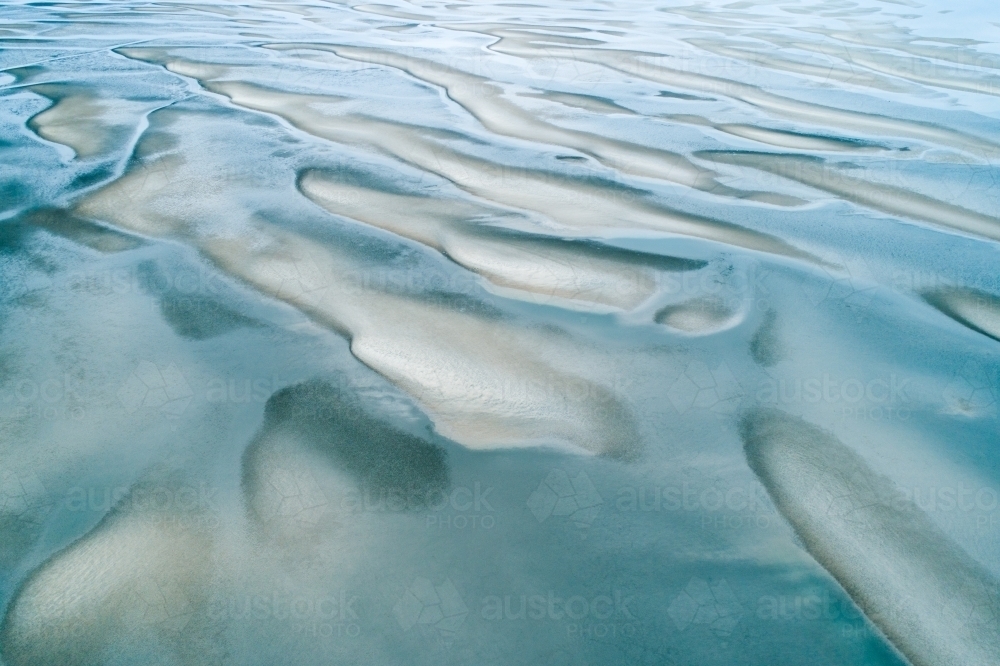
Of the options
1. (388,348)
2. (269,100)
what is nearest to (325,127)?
(269,100)

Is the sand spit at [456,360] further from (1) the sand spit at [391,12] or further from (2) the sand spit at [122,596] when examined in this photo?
(1) the sand spit at [391,12]

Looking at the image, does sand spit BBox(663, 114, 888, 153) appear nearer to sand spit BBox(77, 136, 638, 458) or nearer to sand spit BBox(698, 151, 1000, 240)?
sand spit BBox(698, 151, 1000, 240)

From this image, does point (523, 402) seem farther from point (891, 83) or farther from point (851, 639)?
point (891, 83)

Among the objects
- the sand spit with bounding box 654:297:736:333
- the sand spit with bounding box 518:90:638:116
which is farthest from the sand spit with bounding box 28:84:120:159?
the sand spit with bounding box 654:297:736:333

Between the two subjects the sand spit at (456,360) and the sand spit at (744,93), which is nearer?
the sand spit at (456,360)

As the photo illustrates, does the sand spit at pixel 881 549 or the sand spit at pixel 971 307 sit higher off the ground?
the sand spit at pixel 971 307

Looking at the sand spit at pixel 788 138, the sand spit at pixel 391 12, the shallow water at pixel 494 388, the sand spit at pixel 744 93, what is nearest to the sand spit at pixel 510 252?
the shallow water at pixel 494 388
